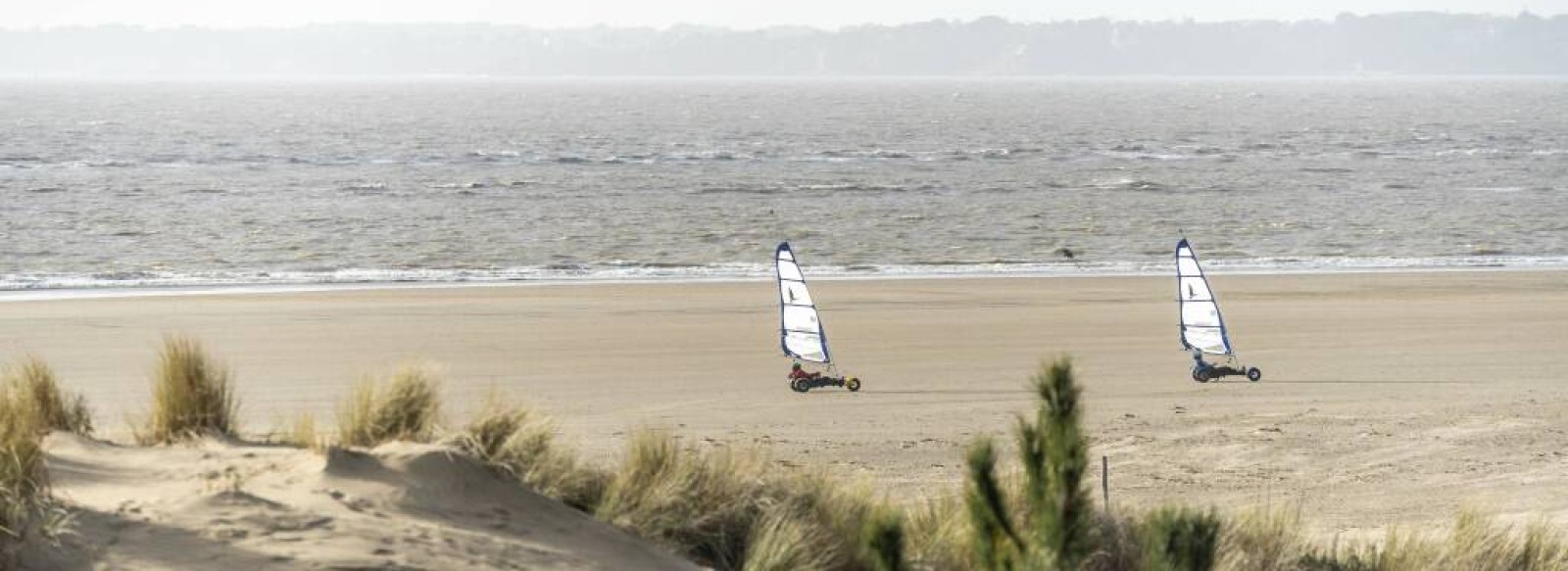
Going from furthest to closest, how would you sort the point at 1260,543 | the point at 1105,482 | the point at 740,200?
the point at 740,200
the point at 1105,482
the point at 1260,543

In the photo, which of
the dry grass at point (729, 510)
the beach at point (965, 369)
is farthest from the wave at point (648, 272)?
the dry grass at point (729, 510)

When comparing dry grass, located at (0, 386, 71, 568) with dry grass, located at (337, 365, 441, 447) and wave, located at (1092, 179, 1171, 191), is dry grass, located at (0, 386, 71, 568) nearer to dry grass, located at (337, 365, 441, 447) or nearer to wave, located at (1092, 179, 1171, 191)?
dry grass, located at (337, 365, 441, 447)

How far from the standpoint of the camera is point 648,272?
92.7 feet

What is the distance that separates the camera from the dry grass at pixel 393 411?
845 centimetres

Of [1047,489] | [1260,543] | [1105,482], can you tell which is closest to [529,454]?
[1105,482]

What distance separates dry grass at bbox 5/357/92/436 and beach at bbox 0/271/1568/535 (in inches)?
9.4

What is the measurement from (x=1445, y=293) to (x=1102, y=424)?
1148cm

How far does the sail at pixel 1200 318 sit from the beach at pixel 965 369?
13.8 inches

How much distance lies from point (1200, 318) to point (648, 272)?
44.0ft

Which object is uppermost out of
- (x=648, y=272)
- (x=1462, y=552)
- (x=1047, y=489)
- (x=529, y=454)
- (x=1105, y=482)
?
(x=1047, y=489)

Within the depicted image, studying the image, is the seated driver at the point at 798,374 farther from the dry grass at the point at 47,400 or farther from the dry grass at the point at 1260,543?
the dry grass at the point at 47,400

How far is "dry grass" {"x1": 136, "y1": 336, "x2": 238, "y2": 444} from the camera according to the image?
8398mm

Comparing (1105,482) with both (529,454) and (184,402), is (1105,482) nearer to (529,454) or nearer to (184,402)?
(529,454)

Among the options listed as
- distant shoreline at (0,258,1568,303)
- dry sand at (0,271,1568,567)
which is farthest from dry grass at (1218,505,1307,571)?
distant shoreline at (0,258,1568,303)
